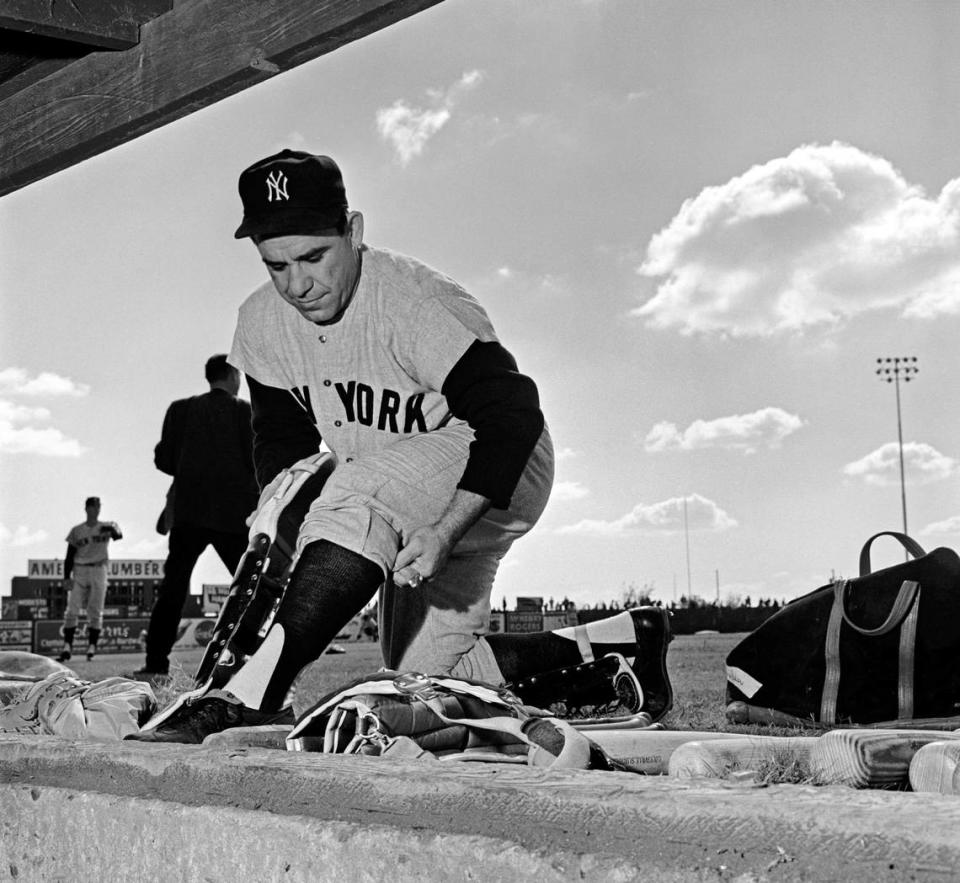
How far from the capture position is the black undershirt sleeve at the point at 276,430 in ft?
10.1

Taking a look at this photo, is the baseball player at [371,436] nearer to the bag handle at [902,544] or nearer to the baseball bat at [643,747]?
the baseball bat at [643,747]

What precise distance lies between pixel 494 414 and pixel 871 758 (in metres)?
1.31

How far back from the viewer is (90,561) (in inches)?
536

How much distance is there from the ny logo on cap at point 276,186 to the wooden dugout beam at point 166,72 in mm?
489

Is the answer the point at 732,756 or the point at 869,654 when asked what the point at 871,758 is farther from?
the point at 869,654

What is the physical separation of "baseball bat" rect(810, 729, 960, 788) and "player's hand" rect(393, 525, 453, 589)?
1017mm

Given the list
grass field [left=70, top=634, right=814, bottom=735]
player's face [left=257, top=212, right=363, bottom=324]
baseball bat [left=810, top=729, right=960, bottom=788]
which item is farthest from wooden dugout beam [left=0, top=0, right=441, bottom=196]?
baseball bat [left=810, top=729, right=960, bottom=788]

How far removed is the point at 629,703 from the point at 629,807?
2583 millimetres

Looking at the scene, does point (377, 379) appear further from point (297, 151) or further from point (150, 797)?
point (150, 797)

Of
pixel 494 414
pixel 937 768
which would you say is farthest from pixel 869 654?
pixel 937 768

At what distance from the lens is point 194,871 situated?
1.54 meters

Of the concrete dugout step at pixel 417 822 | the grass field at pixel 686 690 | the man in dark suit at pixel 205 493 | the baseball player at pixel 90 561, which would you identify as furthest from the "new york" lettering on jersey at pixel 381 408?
the baseball player at pixel 90 561

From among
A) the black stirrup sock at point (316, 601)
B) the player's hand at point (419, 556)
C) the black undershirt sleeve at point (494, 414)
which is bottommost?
the black stirrup sock at point (316, 601)

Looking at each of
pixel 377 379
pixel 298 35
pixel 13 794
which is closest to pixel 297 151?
pixel 298 35
